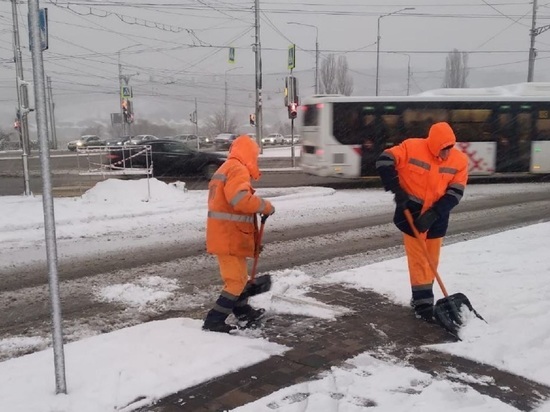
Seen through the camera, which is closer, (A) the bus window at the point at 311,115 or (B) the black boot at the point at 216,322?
(B) the black boot at the point at 216,322

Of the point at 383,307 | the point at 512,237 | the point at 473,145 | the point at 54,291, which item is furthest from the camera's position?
the point at 473,145

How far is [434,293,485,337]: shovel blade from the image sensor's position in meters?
4.71

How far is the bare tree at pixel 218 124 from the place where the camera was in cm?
8396

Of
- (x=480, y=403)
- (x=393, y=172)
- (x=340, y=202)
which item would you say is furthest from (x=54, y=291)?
(x=340, y=202)

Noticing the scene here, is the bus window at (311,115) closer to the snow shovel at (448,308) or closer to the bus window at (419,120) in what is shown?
the bus window at (419,120)

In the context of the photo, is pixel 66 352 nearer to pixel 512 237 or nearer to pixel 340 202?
pixel 512 237

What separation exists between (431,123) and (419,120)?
434 mm

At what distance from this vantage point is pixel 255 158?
469cm

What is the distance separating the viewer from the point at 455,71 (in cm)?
6906

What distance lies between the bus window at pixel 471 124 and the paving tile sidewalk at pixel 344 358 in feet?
43.3

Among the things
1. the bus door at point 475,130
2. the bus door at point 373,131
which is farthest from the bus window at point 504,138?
the bus door at point 373,131

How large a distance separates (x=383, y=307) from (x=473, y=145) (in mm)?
13677

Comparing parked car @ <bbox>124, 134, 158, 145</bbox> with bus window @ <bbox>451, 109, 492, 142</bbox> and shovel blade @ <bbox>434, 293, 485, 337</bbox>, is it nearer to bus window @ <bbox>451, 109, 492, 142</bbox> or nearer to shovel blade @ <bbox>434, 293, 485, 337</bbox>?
bus window @ <bbox>451, 109, 492, 142</bbox>

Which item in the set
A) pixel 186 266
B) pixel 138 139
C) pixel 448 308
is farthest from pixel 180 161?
pixel 138 139
